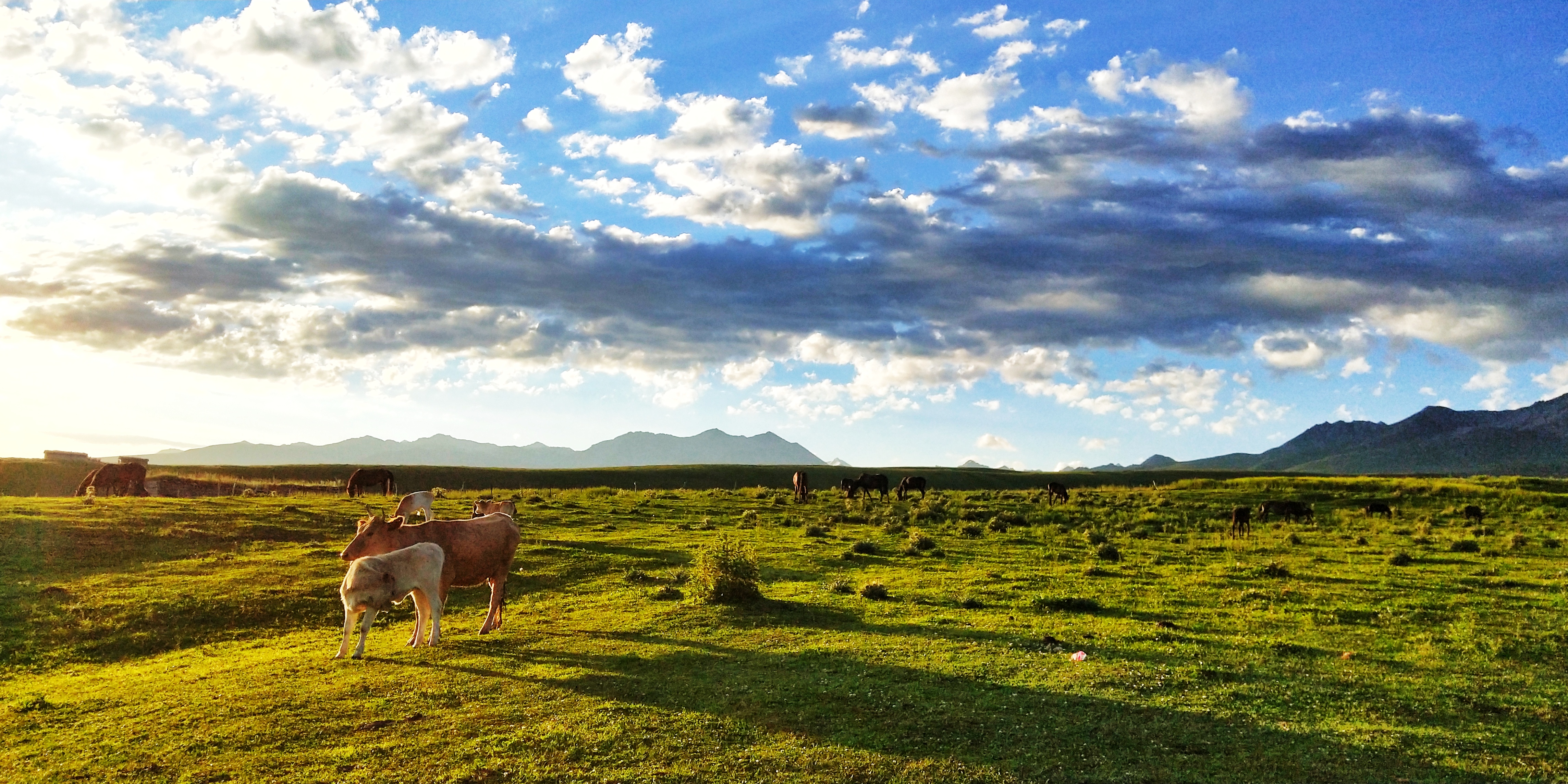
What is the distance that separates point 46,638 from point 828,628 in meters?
14.9

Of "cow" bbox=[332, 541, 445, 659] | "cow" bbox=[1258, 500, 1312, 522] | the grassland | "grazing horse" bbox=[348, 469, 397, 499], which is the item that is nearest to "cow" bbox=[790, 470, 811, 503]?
the grassland

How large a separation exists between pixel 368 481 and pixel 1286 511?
49.5 meters

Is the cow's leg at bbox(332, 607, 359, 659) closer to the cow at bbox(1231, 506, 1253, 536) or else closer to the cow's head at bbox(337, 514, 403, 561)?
the cow's head at bbox(337, 514, 403, 561)

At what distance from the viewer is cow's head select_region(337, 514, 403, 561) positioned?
16.2m

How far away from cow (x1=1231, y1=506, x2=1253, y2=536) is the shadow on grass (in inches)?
1104

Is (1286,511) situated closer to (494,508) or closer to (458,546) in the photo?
(494,508)

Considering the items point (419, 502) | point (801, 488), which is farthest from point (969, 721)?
point (801, 488)

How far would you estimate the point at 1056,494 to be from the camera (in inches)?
2167

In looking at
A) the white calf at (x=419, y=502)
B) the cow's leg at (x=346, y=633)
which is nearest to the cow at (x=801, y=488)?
the white calf at (x=419, y=502)

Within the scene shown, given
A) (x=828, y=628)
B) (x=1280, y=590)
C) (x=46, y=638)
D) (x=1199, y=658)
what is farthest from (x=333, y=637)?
(x=1280, y=590)

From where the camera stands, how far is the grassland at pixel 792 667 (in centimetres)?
972

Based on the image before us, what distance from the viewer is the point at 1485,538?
34.4 meters

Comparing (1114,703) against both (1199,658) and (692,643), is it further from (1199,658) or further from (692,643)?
(692,643)

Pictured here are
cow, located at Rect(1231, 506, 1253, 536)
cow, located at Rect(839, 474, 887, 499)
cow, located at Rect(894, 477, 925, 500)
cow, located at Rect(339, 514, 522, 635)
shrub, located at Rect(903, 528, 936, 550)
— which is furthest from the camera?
cow, located at Rect(894, 477, 925, 500)
